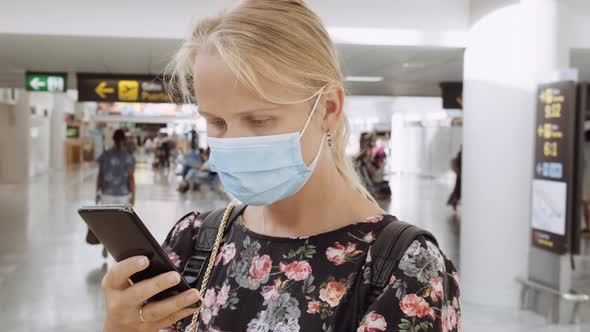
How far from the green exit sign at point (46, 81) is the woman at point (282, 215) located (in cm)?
1047

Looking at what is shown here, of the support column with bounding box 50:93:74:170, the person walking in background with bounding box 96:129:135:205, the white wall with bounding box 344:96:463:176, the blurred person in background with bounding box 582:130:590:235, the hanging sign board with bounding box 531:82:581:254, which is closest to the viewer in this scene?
the hanging sign board with bounding box 531:82:581:254

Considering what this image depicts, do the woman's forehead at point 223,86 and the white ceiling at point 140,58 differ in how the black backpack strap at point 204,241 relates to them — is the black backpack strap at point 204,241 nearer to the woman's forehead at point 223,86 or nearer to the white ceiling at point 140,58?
the woman's forehead at point 223,86

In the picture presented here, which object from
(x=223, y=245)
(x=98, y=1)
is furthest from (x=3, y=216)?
(x=223, y=245)

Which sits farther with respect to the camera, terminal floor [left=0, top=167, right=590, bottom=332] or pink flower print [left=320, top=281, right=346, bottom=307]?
terminal floor [left=0, top=167, right=590, bottom=332]

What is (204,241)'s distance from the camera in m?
1.42

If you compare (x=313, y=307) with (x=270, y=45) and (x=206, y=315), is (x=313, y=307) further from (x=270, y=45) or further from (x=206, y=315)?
(x=270, y=45)

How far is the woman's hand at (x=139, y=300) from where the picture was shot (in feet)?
3.67

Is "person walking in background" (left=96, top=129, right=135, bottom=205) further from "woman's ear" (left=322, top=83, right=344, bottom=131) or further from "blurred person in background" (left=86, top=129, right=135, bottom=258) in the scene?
"woman's ear" (left=322, top=83, right=344, bottom=131)

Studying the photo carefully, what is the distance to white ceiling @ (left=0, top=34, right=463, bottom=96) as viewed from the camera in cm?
734

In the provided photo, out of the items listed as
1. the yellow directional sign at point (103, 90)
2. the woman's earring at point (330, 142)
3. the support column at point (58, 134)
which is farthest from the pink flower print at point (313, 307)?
the support column at point (58, 134)

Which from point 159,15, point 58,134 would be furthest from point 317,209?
point 58,134

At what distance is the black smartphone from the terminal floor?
4720 millimetres

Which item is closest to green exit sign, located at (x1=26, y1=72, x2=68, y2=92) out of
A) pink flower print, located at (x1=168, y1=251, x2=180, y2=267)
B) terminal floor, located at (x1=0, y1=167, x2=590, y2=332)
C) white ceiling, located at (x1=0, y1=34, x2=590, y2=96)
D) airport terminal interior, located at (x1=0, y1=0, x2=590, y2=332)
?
white ceiling, located at (x1=0, y1=34, x2=590, y2=96)

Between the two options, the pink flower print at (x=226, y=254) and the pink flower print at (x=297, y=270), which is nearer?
the pink flower print at (x=297, y=270)
